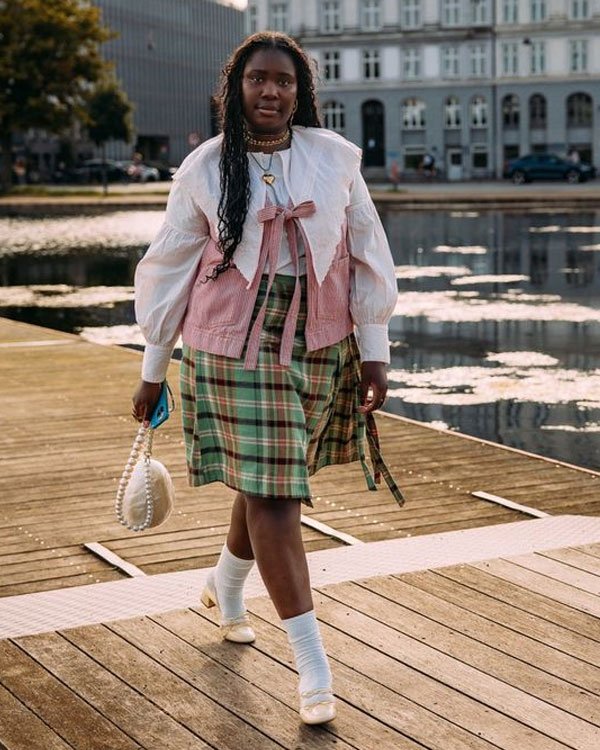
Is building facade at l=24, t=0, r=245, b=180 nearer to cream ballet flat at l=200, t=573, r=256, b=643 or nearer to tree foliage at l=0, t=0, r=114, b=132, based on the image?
tree foliage at l=0, t=0, r=114, b=132

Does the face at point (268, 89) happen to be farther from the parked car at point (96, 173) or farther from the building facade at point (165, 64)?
the building facade at point (165, 64)

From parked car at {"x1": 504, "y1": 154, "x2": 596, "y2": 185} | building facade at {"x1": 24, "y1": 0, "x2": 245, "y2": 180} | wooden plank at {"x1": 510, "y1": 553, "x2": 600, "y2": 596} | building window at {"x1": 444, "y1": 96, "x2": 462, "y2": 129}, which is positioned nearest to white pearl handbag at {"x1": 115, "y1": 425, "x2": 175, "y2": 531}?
wooden plank at {"x1": 510, "y1": 553, "x2": 600, "y2": 596}

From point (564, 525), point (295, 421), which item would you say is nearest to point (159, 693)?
point (295, 421)

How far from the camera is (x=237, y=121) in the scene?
13.1 ft

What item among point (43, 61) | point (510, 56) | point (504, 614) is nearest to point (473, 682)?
point (504, 614)

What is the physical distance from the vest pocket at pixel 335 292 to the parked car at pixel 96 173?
82.9 m

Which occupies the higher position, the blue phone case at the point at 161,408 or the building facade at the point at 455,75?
the building facade at the point at 455,75

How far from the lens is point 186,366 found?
411 cm

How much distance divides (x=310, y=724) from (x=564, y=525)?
2.29m

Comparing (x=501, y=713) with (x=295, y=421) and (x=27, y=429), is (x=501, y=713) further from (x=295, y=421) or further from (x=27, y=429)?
(x=27, y=429)

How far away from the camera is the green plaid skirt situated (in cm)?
389

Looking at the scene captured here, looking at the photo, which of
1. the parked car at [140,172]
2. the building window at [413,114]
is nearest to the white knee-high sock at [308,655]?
the parked car at [140,172]

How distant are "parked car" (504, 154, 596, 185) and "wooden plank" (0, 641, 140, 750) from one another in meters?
62.1

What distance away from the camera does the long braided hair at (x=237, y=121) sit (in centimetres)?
393
